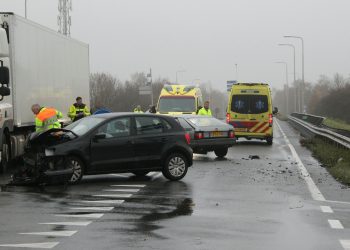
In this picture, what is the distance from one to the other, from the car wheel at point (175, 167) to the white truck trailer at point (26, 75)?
3550 millimetres

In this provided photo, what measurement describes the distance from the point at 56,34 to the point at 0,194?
24.8 feet

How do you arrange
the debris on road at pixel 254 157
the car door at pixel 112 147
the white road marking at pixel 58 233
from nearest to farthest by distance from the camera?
the white road marking at pixel 58 233, the car door at pixel 112 147, the debris on road at pixel 254 157

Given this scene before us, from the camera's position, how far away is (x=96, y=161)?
12.4m

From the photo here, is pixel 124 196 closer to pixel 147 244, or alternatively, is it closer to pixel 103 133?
pixel 103 133

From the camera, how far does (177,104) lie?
89.9ft

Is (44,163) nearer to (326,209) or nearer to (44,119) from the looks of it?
(44,119)

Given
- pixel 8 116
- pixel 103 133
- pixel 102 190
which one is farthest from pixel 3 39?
pixel 102 190

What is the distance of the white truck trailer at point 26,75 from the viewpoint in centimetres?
1328

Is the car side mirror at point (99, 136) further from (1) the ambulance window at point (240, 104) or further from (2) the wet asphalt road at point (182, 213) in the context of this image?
(1) the ambulance window at point (240, 104)

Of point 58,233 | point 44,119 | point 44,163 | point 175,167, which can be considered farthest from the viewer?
point 44,119

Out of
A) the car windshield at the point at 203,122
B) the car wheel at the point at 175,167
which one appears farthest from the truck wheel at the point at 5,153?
the car windshield at the point at 203,122

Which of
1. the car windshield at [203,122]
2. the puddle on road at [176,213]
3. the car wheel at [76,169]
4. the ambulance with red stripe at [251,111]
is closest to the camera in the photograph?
the puddle on road at [176,213]

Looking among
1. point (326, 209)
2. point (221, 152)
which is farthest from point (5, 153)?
point (221, 152)

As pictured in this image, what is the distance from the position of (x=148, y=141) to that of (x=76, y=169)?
1.66 m
